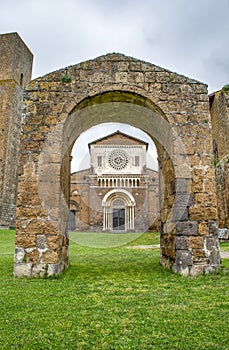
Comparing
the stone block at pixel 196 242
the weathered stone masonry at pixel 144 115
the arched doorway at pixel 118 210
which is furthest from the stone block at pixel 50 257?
the arched doorway at pixel 118 210

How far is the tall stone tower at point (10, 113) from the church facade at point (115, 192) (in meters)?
6.71

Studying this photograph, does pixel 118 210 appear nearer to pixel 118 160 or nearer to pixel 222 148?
pixel 118 160

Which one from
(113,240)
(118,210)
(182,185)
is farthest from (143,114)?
(118,210)

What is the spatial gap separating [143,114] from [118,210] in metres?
22.7

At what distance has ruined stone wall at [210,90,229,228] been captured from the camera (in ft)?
47.6

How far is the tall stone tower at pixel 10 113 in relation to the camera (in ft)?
72.9

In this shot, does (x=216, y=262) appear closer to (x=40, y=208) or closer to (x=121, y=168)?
(x=40, y=208)

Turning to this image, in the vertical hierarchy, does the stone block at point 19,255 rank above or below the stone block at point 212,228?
below

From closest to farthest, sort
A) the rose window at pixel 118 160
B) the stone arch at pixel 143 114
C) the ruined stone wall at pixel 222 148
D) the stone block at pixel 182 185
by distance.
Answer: the stone arch at pixel 143 114 → the stone block at pixel 182 185 → the ruined stone wall at pixel 222 148 → the rose window at pixel 118 160

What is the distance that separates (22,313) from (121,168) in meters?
26.5

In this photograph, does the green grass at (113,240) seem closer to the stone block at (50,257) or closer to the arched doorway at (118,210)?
the stone block at (50,257)

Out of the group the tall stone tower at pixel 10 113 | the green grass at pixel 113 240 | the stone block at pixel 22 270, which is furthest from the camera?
the tall stone tower at pixel 10 113

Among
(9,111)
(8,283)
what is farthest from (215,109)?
(8,283)

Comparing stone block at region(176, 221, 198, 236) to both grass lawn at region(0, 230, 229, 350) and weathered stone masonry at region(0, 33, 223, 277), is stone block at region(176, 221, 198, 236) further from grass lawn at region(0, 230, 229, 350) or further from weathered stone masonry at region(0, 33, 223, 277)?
grass lawn at region(0, 230, 229, 350)
